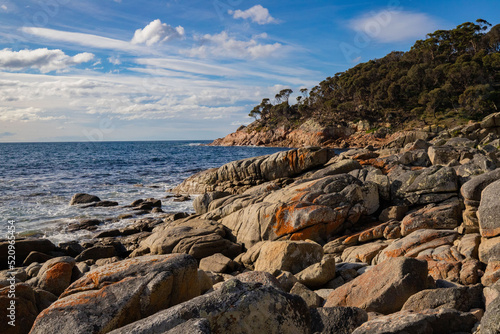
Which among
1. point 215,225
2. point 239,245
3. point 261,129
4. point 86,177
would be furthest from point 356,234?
point 261,129

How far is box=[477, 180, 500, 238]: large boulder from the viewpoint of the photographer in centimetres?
953

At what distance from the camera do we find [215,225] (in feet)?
55.7

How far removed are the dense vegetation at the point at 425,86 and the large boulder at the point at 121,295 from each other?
83815mm

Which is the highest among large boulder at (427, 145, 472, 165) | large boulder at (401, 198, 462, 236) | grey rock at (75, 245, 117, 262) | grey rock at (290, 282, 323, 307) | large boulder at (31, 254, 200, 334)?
large boulder at (427, 145, 472, 165)

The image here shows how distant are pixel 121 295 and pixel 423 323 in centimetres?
472

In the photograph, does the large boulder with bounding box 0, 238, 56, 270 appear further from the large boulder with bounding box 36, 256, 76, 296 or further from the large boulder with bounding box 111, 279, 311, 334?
the large boulder with bounding box 111, 279, 311, 334

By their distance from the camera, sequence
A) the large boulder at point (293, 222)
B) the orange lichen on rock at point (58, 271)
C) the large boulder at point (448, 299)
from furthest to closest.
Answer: the large boulder at point (293, 222) → the orange lichen on rock at point (58, 271) → the large boulder at point (448, 299)

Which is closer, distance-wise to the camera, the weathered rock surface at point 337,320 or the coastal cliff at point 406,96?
the weathered rock surface at point 337,320

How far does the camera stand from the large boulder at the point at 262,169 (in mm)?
28891

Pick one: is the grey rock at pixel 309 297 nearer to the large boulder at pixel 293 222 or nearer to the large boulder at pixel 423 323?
the large boulder at pixel 423 323

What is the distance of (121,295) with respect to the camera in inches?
229

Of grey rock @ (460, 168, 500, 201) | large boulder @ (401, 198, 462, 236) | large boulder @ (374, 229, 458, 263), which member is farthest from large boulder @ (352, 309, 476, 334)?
large boulder @ (401, 198, 462, 236)

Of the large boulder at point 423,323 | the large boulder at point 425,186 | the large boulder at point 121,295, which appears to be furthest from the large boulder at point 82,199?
the large boulder at point 423,323

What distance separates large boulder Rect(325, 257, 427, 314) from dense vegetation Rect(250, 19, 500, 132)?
80.7m
